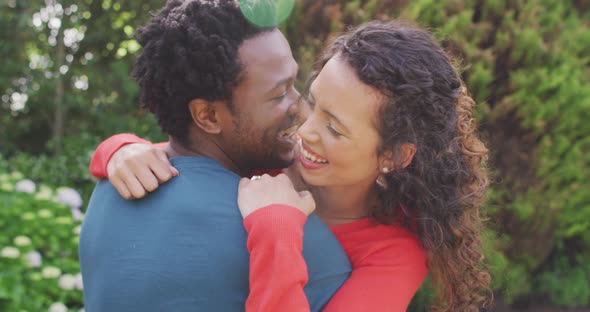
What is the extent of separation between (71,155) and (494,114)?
317cm

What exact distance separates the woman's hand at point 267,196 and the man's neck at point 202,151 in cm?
19

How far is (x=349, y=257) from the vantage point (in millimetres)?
2000

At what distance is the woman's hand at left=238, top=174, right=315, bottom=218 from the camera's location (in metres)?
1.69

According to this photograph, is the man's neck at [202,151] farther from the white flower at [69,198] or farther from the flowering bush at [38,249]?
the white flower at [69,198]

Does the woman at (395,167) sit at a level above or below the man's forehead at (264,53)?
below

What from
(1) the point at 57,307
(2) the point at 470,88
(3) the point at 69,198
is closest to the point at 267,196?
(1) the point at 57,307

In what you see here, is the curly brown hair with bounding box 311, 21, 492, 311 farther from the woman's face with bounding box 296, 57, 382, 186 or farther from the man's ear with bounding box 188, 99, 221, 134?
the man's ear with bounding box 188, 99, 221, 134

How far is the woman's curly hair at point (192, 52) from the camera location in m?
1.84

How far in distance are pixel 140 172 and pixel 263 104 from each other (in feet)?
1.37

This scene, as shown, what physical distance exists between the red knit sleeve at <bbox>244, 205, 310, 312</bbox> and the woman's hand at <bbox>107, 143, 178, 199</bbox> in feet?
0.97

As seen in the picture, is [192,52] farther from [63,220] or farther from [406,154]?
[63,220]

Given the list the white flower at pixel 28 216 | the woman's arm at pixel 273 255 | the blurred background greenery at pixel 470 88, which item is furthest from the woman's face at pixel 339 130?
the white flower at pixel 28 216

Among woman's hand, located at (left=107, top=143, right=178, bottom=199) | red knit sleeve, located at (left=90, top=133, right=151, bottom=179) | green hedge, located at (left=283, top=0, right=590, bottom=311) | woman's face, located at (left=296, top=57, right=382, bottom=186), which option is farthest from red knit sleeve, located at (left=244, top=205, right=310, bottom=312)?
green hedge, located at (left=283, top=0, right=590, bottom=311)

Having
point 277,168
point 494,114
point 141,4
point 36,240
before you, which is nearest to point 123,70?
point 141,4
